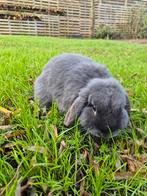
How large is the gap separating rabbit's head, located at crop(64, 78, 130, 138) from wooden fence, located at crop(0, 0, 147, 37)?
14229mm

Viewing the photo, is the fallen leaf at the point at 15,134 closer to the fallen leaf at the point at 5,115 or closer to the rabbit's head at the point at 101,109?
A: the fallen leaf at the point at 5,115

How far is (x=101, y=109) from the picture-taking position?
6.60 feet

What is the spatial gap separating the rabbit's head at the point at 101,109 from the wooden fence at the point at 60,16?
46.7ft

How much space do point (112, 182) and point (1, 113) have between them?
114 cm

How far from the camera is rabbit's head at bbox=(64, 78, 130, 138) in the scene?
196cm

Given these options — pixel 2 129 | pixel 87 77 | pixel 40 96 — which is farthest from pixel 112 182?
pixel 40 96

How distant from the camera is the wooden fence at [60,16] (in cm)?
1584

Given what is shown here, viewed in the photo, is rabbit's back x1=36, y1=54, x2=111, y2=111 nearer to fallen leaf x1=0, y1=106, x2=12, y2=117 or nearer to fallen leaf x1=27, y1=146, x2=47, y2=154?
fallen leaf x1=0, y1=106, x2=12, y2=117

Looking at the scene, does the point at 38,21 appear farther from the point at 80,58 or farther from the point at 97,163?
the point at 97,163

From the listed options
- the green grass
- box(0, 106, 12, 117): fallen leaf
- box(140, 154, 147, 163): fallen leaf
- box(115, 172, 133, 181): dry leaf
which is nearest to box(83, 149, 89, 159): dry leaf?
the green grass

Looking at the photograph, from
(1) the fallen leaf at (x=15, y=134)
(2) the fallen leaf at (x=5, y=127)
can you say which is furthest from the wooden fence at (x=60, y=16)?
(1) the fallen leaf at (x=15, y=134)

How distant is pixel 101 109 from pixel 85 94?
0.26 m

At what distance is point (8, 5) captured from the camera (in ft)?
51.5

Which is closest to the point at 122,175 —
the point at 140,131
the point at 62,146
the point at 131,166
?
the point at 131,166
